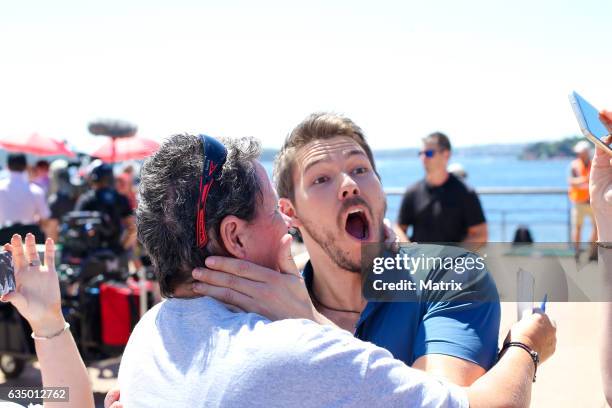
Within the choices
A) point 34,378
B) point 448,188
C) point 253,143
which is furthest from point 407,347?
point 34,378

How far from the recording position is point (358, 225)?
8.82 ft

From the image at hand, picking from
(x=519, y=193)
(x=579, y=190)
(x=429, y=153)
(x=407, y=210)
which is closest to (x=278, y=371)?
(x=407, y=210)

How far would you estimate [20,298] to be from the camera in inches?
74.9

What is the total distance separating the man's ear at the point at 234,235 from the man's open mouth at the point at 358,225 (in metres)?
0.98

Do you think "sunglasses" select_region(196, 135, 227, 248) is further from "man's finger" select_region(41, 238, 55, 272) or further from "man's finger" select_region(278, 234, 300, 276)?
"man's finger" select_region(41, 238, 55, 272)

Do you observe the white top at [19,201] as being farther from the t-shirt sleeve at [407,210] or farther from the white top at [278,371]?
the white top at [278,371]

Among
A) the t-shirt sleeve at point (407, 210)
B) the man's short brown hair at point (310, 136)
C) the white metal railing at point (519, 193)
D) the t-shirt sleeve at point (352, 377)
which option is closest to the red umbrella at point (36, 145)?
the white metal railing at point (519, 193)

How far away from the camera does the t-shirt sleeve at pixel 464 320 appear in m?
1.89

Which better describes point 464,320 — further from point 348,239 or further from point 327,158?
point 327,158

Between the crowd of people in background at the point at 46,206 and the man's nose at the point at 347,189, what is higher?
the man's nose at the point at 347,189

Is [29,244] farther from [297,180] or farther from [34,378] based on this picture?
[34,378]

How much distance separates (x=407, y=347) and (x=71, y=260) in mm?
5557

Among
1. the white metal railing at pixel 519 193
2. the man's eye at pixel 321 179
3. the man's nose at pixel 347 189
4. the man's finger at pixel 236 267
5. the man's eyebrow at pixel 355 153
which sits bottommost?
the white metal railing at pixel 519 193

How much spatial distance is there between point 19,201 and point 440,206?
429 cm
